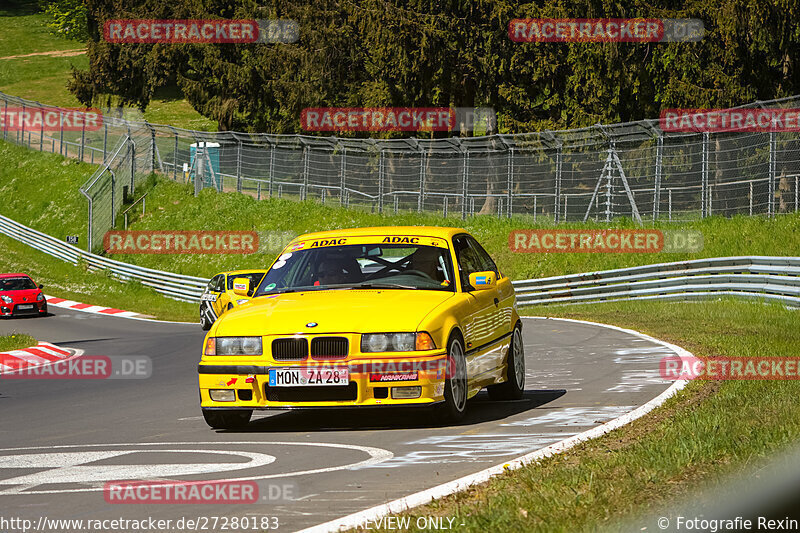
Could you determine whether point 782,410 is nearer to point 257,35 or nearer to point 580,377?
point 580,377

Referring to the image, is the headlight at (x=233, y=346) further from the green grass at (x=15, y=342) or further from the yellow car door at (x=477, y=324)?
the green grass at (x=15, y=342)

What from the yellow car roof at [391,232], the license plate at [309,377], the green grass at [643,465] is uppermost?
the yellow car roof at [391,232]

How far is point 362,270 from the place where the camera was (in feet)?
34.1

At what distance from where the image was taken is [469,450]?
7.95 meters

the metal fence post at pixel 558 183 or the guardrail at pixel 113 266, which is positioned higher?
the metal fence post at pixel 558 183

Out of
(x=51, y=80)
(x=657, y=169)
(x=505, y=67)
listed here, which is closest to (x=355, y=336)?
(x=657, y=169)

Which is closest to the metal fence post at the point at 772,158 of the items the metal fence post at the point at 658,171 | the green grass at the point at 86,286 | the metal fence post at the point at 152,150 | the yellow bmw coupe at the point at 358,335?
the metal fence post at the point at 658,171

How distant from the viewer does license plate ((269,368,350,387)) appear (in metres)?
8.89

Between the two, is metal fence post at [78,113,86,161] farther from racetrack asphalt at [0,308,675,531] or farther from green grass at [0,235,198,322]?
racetrack asphalt at [0,308,675,531]

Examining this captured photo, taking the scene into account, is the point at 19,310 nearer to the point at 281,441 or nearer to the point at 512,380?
the point at 512,380

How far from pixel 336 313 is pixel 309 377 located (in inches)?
21.8

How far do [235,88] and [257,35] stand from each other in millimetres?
2804

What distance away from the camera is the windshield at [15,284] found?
113 feet

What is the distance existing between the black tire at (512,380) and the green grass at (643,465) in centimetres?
159
